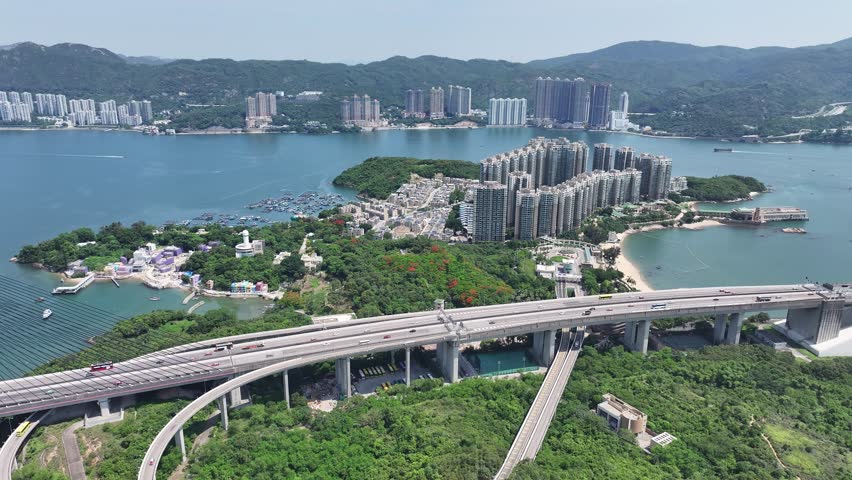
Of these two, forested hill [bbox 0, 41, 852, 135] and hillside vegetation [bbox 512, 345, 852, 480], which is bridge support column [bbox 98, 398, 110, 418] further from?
forested hill [bbox 0, 41, 852, 135]

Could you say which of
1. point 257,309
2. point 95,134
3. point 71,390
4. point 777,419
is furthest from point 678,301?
point 95,134

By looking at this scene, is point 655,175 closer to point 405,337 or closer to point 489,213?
point 489,213

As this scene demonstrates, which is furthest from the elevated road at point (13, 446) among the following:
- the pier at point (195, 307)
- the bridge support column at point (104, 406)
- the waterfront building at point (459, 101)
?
the waterfront building at point (459, 101)

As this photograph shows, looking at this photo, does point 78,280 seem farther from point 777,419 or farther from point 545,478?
point 777,419

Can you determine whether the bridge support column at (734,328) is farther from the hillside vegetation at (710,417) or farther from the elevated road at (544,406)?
the elevated road at (544,406)

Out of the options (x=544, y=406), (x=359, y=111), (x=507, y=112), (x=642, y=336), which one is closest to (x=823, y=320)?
(x=642, y=336)
